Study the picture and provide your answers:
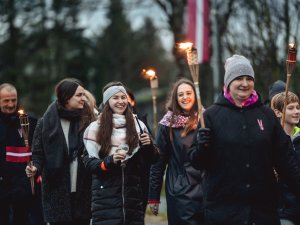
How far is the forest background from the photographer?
14.7 metres

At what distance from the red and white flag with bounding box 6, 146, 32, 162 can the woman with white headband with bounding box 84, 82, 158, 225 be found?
2.19 meters

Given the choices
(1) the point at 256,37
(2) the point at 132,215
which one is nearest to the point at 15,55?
(1) the point at 256,37

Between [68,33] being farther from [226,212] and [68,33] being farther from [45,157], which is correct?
[226,212]

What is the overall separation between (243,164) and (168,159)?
230cm

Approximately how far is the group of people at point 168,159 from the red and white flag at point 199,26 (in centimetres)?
649

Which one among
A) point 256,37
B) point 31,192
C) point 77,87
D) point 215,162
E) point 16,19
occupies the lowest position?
point 31,192

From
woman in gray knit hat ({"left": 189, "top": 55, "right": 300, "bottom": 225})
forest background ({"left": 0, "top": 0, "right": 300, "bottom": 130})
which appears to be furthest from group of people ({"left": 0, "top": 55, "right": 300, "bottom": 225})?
forest background ({"left": 0, "top": 0, "right": 300, "bottom": 130})

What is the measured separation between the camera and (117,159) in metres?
6.96

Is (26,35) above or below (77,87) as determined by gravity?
above

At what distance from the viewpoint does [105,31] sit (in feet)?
182

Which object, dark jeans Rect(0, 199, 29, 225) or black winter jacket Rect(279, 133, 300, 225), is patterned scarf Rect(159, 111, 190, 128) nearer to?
black winter jacket Rect(279, 133, 300, 225)

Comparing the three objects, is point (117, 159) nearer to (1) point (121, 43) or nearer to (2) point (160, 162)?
(2) point (160, 162)

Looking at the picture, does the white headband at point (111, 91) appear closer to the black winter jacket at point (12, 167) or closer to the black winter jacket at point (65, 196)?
the black winter jacket at point (65, 196)

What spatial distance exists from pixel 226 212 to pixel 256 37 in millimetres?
9705
